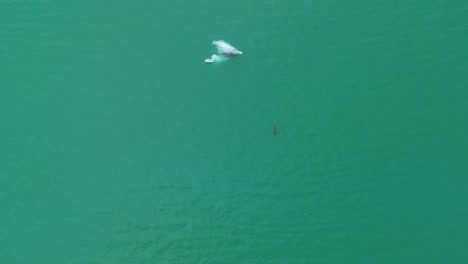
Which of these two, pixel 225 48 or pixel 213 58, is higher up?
pixel 225 48

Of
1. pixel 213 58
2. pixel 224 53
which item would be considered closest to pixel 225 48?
pixel 224 53

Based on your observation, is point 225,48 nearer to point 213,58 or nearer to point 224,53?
point 224,53

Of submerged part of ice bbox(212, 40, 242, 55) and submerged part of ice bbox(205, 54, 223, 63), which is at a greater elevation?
submerged part of ice bbox(212, 40, 242, 55)

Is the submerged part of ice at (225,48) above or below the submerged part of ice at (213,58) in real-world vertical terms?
above

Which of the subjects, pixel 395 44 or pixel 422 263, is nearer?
pixel 422 263

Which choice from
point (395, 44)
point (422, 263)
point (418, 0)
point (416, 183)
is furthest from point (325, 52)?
point (422, 263)

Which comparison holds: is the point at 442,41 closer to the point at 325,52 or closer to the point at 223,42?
the point at 325,52

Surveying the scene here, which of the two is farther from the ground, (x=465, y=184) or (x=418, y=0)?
(x=418, y=0)

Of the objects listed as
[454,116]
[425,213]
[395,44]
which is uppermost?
[395,44]
